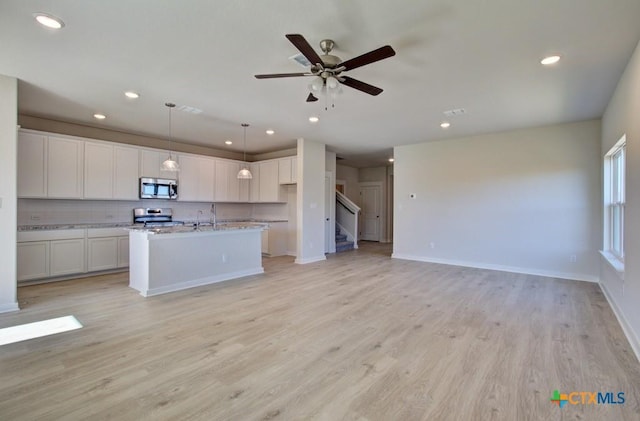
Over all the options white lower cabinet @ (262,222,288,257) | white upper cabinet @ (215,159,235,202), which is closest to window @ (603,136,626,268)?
white lower cabinet @ (262,222,288,257)

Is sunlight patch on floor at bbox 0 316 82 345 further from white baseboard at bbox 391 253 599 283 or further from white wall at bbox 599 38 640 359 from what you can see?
white baseboard at bbox 391 253 599 283

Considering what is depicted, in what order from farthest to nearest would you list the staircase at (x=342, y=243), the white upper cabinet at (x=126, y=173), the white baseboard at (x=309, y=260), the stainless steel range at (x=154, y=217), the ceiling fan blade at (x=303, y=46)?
the staircase at (x=342, y=243) → the white baseboard at (x=309, y=260) → the stainless steel range at (x=154, y=217) → the white upper cabinet at (x=126, y=173) → the ceiling fan blade at (x=303, y=46)

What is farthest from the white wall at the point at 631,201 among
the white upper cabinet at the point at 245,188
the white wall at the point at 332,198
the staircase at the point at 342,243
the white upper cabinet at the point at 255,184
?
the white upper cabinet at the point at 245,188

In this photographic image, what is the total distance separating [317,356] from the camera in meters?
2.54

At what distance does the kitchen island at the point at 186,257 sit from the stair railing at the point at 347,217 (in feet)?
13.8

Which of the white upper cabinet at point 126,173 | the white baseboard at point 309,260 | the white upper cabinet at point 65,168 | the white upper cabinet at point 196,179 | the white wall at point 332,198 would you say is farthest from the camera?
the white wall at point 332,198

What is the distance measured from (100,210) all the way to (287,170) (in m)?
3.87

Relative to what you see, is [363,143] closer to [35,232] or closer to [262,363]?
[262,363]

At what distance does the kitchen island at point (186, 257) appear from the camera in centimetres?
425

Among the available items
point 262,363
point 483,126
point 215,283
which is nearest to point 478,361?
point 262,363

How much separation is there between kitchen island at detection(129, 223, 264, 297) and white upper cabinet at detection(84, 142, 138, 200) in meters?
1.56

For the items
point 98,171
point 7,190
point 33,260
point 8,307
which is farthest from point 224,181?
point 8,307

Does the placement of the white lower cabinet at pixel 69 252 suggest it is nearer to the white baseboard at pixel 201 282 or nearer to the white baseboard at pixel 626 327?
the white baseboard at pixel 201 282

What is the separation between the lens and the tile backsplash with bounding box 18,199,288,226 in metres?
5.15
